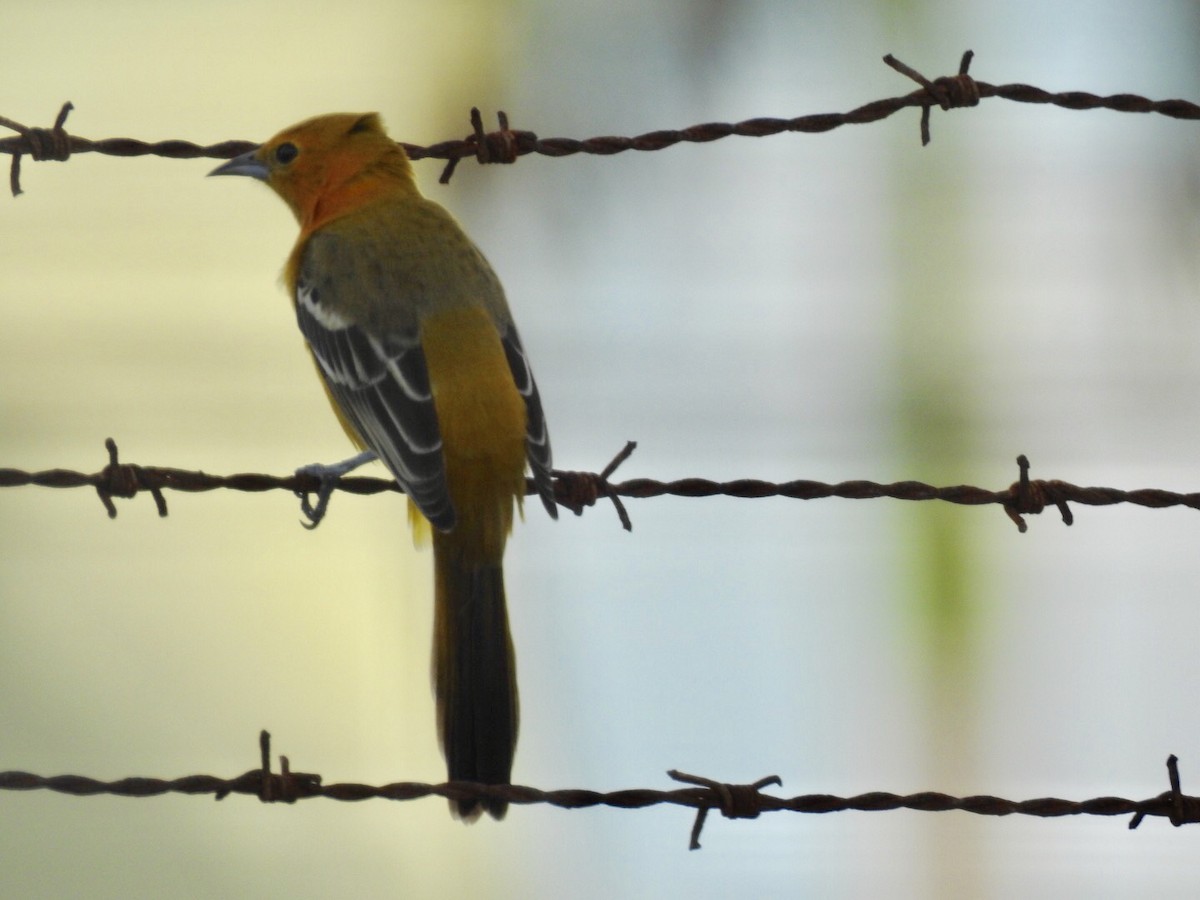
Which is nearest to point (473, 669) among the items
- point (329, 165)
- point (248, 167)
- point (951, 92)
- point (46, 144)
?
point (46, 144)

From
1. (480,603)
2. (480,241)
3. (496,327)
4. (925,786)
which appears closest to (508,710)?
(480,603)

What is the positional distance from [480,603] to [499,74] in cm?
871

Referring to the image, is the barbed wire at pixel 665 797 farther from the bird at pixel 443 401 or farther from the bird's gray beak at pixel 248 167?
the bird's gray beak at pixel 248 167

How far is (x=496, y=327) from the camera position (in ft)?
13.8

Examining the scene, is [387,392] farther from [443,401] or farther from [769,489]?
[769,489]

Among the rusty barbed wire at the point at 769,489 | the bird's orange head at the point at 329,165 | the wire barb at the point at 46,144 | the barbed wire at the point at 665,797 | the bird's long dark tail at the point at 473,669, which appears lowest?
the barbed wire at the point at 665,797

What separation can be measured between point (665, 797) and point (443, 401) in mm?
1427

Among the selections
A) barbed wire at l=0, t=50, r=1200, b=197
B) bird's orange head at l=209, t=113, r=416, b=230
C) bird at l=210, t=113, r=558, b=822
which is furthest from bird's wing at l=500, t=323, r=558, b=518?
bird's orange head at l=209, t=113, r=416, b=230

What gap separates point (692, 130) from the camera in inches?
140

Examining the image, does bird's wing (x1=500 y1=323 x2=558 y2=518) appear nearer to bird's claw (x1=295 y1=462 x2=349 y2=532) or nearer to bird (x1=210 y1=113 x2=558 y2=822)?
bird (x1=210 y1=113 x2=558 y2=822)

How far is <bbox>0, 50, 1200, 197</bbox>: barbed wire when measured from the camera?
341 cm

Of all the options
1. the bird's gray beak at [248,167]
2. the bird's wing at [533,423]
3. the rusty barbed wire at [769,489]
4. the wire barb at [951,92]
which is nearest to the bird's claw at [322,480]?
the rusty barbed wire at [769,489]

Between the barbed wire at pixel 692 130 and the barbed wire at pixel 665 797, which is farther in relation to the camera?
the barbed wire at pixel 692 130

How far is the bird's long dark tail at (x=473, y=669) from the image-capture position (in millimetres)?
3641
